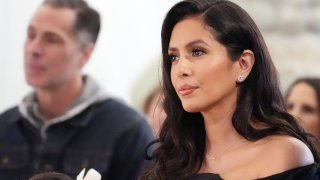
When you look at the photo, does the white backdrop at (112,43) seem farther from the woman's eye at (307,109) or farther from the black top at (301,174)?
the black top at (301,174)

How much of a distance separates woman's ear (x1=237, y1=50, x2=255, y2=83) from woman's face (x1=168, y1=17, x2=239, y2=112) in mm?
15

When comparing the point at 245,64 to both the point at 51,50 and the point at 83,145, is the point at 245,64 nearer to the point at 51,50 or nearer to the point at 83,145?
Answer: the point at 83,145

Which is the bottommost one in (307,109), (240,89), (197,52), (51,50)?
(307,109)

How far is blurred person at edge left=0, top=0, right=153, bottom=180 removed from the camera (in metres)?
3.15

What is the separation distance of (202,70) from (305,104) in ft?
3.98

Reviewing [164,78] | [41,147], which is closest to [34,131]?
[41,147]

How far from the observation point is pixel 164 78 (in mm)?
2330

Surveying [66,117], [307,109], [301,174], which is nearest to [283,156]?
[301,174]

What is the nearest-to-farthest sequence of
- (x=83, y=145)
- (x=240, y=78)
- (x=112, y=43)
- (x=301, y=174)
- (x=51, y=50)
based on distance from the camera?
(x=301, y=174)
(x=240, y=78)
(x=83, y=145)
(x=51, y=50)
(x=112, y=43)

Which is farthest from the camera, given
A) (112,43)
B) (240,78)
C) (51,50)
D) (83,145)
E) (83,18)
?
(112,43)

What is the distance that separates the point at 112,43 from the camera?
4.45 meters

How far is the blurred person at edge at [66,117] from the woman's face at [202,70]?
102 cm

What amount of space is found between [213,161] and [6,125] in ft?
4.27

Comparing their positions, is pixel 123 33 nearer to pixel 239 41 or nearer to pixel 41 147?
pixel 41 147
